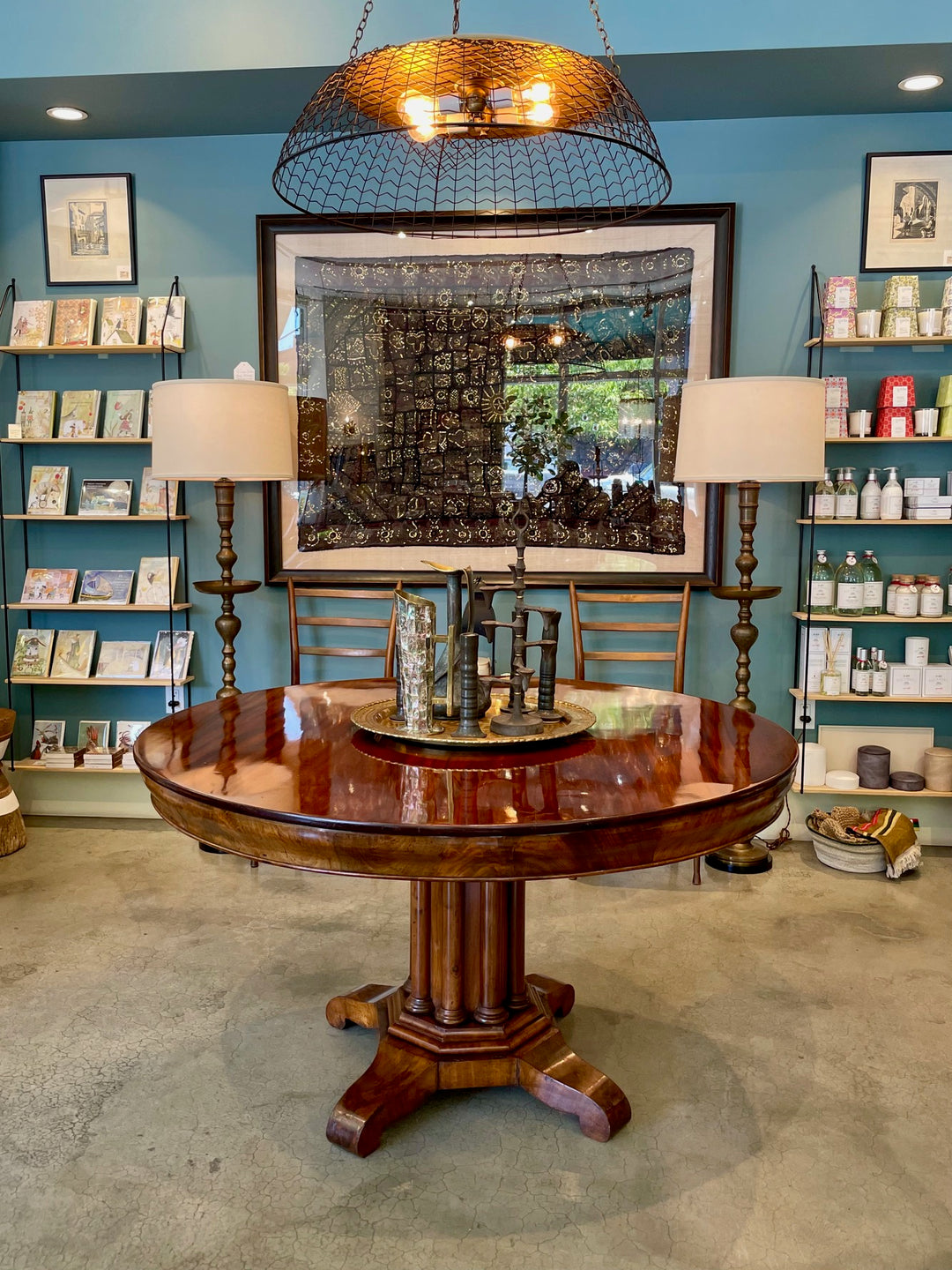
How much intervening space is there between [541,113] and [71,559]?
2984 millimetres

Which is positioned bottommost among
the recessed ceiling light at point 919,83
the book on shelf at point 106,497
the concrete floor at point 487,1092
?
the concrete floor at point 487,1092

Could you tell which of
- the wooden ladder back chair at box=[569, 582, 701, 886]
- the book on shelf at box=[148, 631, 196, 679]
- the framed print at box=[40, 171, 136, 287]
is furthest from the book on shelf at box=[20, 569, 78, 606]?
the wooden ladder back chair at box=[569, 582, 701, 886]

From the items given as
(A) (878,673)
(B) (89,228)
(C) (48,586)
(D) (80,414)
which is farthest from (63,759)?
(A) (878,673)

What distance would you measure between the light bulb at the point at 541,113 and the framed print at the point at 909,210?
91.5 inches

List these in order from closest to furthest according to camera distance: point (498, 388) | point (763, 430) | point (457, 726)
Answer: point (457, 726) → point (763, 430) → point (498, 388)

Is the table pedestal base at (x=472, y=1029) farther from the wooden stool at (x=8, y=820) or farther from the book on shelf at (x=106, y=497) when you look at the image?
the book on shelf at (x=106, y=497)

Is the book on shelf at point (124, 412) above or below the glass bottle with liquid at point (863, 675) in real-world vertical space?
above

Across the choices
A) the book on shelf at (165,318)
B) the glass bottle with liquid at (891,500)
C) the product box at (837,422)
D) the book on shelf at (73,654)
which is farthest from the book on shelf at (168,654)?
the glass bottle with liquid at (891,500)

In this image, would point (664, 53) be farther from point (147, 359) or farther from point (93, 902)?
point (93, 902)

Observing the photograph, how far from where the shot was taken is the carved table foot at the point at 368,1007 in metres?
2.29

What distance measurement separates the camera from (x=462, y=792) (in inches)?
Answer: 63.1

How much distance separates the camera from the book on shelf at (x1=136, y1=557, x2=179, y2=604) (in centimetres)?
396

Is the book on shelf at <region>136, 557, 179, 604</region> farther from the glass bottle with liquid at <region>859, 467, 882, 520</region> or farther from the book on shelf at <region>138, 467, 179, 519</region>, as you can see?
the glass bottle with liquid at <region>859, 467, 882, 520</region>

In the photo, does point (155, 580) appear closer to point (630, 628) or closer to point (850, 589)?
point (630, 628)
